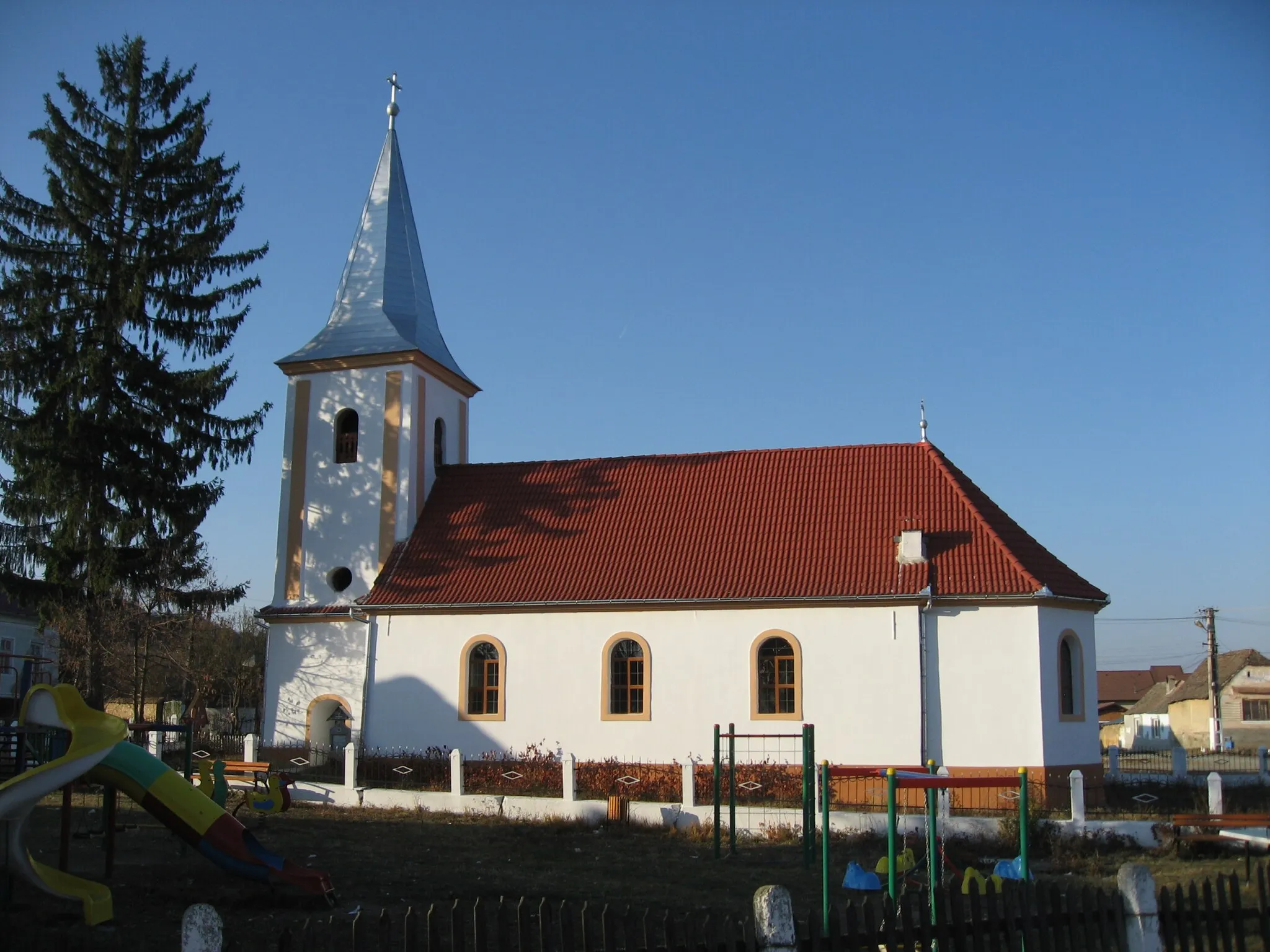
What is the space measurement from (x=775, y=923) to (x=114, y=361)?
25.4 metres

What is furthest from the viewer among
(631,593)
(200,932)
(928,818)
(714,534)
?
(714,534)

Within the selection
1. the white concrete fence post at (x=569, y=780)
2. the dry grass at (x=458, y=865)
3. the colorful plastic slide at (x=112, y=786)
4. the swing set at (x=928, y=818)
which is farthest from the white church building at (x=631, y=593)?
the colorful plastic slide at (x=112, y=786)

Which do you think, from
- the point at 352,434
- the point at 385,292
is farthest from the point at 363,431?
the point at 385,292

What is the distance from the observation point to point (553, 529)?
2739 cm

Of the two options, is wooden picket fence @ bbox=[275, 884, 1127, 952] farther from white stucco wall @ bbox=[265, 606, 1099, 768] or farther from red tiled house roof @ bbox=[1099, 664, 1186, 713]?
red tiled house roof @ bbox=[1099, 664, 1186, 713]

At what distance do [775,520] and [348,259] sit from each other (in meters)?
14.3

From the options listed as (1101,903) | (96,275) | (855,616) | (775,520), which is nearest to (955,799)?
(855,616)

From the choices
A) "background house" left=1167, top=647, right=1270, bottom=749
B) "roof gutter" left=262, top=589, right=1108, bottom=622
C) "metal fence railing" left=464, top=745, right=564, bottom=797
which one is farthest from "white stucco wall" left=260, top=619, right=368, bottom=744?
"background house" left=1167, top=647, right=1270, bottom=749

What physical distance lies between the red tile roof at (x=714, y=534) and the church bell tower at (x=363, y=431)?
1.05m

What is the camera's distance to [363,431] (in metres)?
28.8

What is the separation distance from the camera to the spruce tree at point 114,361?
27.0 meters

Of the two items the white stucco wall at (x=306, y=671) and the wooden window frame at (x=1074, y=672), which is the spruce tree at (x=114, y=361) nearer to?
the white stucco wall at (x=306, y=671)

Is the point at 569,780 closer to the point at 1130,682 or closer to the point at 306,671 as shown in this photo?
the point at 306,671

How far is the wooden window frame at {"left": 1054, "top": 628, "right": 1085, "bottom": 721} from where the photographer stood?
909 inches
